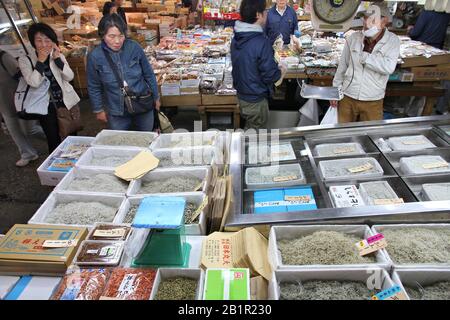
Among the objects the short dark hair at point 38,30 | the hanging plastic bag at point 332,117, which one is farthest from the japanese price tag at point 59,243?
the hanging plastic bag at point 332,117

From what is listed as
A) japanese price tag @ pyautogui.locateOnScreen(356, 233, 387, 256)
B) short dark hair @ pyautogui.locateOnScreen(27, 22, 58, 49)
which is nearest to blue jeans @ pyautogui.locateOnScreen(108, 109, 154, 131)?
short dark hair @ pyautogui.locateOnScreen(27, 22, 58, 49)

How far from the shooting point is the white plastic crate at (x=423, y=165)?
224 cm

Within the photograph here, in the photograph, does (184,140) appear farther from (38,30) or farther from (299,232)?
(38,30)

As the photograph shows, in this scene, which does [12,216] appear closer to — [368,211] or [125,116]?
[125,116]

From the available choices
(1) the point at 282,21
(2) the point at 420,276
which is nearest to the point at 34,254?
(2) the point at 420,276

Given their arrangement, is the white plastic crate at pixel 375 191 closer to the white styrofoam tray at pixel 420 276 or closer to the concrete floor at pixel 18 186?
the white styrofoam tray at pixel 420 276

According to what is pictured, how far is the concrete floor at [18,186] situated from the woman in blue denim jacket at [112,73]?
4.81 ft

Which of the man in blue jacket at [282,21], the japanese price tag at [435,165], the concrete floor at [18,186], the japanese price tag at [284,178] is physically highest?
the man in blue jacket at [282,21]

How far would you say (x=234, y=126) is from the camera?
16.8ft

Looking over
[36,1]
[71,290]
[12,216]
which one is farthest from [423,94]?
[36,1]

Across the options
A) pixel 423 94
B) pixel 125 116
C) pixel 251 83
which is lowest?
pixel 423 94

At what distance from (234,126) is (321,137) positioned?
8.07 ft

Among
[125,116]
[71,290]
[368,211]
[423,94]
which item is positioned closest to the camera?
[71,290]
